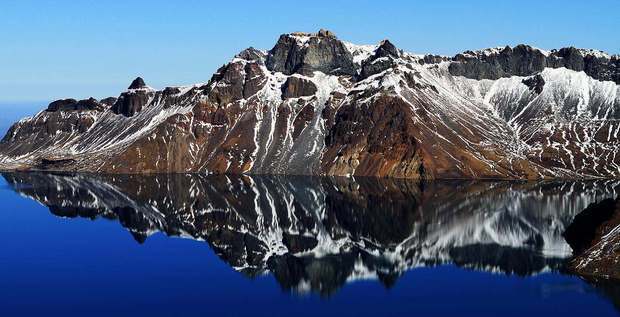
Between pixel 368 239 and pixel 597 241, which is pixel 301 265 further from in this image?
pixel 597 241

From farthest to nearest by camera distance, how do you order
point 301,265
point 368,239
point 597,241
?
point 368,239
point 301,265
point 597,241

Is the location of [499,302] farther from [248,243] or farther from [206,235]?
[206,235]

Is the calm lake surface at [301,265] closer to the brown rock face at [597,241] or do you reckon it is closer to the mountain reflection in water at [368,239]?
the mountain reflection in water at [368,239]

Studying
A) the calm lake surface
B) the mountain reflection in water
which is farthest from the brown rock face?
the mountain reflection in water

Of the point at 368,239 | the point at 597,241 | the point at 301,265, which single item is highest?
the point at 597,241

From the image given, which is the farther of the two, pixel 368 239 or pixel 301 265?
pixel 368 239

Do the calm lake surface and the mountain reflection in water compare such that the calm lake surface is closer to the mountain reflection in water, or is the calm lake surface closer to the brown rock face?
the mountain reflection in water

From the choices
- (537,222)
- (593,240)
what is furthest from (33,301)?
(537,222)

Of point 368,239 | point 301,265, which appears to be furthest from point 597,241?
point 301,265
